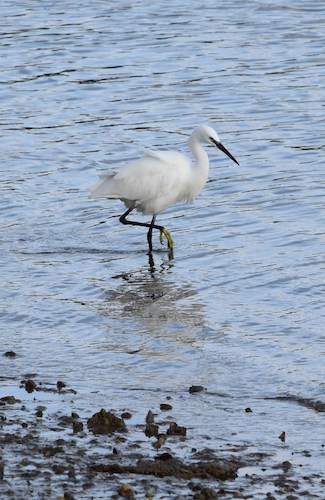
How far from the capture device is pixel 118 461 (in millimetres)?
5973

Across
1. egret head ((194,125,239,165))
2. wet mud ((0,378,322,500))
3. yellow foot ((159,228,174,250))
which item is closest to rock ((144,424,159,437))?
wet mud ((0,378,322,500))

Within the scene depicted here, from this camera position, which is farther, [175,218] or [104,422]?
[175,218]

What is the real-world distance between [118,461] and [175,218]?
21.4ft

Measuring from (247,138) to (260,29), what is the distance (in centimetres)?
639

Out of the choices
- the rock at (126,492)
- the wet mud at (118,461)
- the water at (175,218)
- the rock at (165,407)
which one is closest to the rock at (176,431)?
the wet mud at (118,461)

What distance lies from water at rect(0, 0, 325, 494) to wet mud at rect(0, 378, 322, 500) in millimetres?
307

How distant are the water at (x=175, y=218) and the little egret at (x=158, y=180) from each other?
381 mm

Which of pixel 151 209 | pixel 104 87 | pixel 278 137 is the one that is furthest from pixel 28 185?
pixel 104 87

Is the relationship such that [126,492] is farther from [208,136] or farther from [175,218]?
[175,218]

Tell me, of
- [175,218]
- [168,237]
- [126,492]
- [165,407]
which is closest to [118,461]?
[126,492]

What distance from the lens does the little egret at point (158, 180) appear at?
37.0 ft

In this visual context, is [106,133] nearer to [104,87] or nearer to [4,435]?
[104,87]

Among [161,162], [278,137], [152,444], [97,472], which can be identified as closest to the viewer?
[97,472]

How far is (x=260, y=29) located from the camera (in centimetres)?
2034
